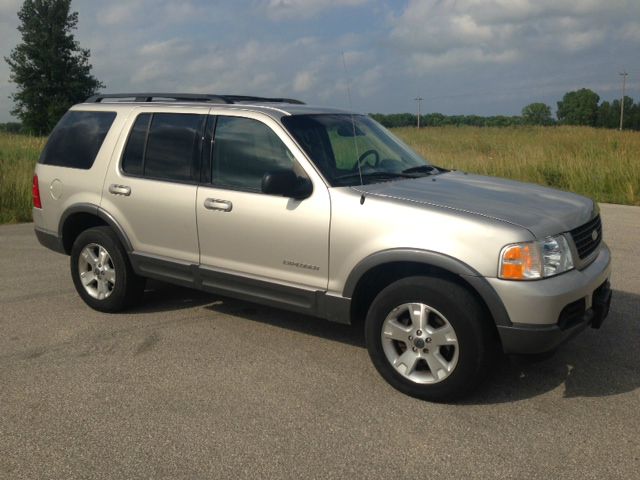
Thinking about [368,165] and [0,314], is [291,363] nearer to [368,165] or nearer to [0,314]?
[368,165]

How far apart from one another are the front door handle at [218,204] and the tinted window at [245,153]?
5.5 inches

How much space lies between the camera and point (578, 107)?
134 metres

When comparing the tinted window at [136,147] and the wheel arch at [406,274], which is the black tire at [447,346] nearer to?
the wheel arch at [406,274]

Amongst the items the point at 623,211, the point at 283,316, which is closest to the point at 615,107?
the point at 623,211

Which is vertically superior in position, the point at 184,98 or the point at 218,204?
the point at 184,98

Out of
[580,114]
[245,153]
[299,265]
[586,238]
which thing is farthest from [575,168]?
[580,114]

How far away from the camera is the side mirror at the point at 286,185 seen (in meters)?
4.43

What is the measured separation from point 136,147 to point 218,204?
1.15m

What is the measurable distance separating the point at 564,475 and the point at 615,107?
12339 centimetres

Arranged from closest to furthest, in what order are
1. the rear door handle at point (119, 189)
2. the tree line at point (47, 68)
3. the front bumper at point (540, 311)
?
the front bumper at point (540, 311) < the rear door handle at point (119, 189) < the tree line at point (47, 68)

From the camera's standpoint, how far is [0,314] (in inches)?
236

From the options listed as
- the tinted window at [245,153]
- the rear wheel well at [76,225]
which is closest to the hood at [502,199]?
the tinted window at [245,153]

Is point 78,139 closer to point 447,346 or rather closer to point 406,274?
point 406,274

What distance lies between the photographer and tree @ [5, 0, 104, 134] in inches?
2183
